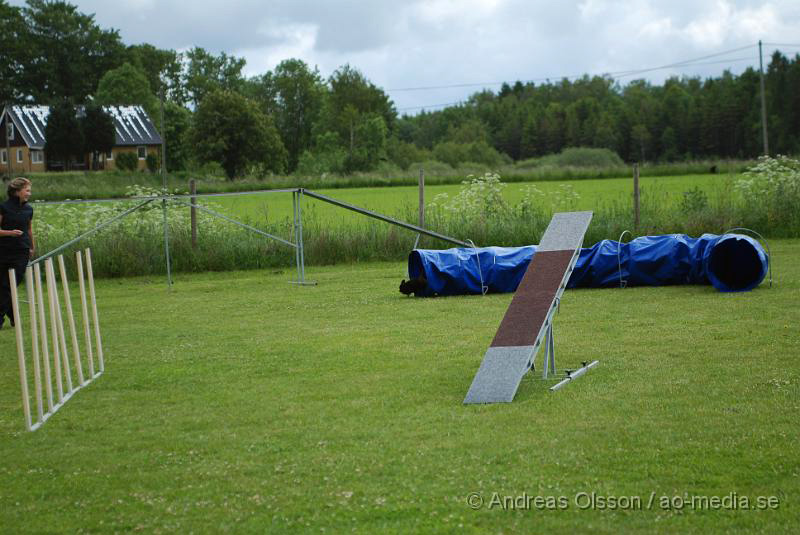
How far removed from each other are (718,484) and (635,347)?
3.89m

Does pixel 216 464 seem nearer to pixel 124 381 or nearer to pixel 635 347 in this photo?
pixel 124 381

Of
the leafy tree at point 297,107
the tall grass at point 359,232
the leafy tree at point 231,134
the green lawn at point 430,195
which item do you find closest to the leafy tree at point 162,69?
the leafy tree at point 297,107

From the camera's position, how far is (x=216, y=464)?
5.29 metres

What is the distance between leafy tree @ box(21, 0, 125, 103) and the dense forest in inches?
3.7

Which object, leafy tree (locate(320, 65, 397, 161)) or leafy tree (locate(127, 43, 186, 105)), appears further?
leafy tree (locate(127, 43, 186, 105))

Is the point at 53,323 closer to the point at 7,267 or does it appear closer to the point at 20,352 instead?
the point at 20,352

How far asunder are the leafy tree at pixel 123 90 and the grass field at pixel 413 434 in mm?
70942

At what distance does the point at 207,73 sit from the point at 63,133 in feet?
121

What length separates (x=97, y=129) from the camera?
64.2 meters

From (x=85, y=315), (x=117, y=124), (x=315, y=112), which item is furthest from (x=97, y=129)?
(x=85, y=315)

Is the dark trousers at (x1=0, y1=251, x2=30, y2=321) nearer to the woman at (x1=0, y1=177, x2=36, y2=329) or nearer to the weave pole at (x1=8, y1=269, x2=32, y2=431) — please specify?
the woman at (x1=0, y1=177, x2=36, y2=329)

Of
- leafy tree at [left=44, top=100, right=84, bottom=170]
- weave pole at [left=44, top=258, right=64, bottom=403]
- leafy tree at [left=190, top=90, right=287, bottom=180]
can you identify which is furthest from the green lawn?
leafy tree at [left=44, top=100, right=84, bottom=170]

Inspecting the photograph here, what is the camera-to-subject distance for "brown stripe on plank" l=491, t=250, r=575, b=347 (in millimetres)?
6926

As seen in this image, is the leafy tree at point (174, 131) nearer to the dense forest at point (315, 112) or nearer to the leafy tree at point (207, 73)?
the dense forest at point (315, 112)
